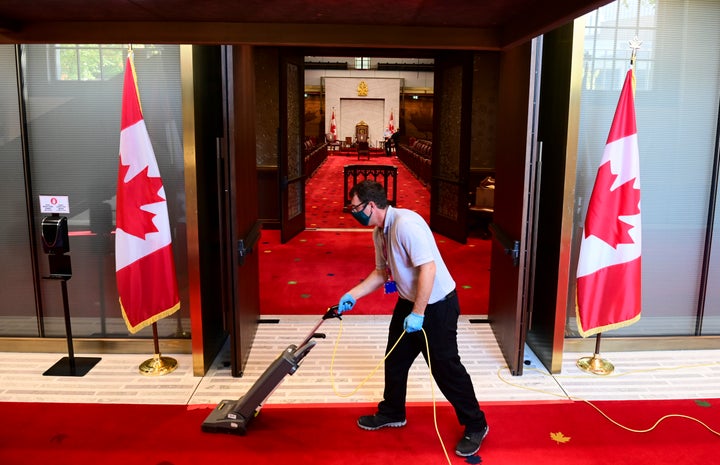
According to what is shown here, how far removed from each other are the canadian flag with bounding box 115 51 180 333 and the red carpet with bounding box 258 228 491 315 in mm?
1450

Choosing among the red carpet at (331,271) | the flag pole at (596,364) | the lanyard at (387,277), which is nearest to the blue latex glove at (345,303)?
the lanyard at (387,277)

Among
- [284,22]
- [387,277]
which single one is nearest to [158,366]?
[387,277]

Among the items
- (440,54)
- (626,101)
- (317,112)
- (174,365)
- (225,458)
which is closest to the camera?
(225,458)

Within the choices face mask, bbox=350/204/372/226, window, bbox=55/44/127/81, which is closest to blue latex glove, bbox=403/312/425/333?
face mask, bbox=350/204/372/226

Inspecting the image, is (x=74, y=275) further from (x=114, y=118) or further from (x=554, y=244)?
(x=554, y=244)

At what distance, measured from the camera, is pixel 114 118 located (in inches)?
160

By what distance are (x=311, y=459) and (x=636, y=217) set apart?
8.41ft

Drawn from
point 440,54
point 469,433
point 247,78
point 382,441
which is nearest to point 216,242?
point 247,78

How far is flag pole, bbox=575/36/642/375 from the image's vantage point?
13.0 ft

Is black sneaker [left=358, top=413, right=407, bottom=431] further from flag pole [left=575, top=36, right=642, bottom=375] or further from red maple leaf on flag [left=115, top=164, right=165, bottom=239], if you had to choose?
red maple leaf on flag [left=115, top=164, right=165, bottom=239]

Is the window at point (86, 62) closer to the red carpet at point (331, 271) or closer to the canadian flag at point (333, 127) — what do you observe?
the red carpet at point (331, 271)

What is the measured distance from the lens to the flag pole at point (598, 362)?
3965 millimetres

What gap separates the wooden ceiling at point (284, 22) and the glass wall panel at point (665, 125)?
1.58 meters

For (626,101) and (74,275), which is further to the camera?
(74,275)
